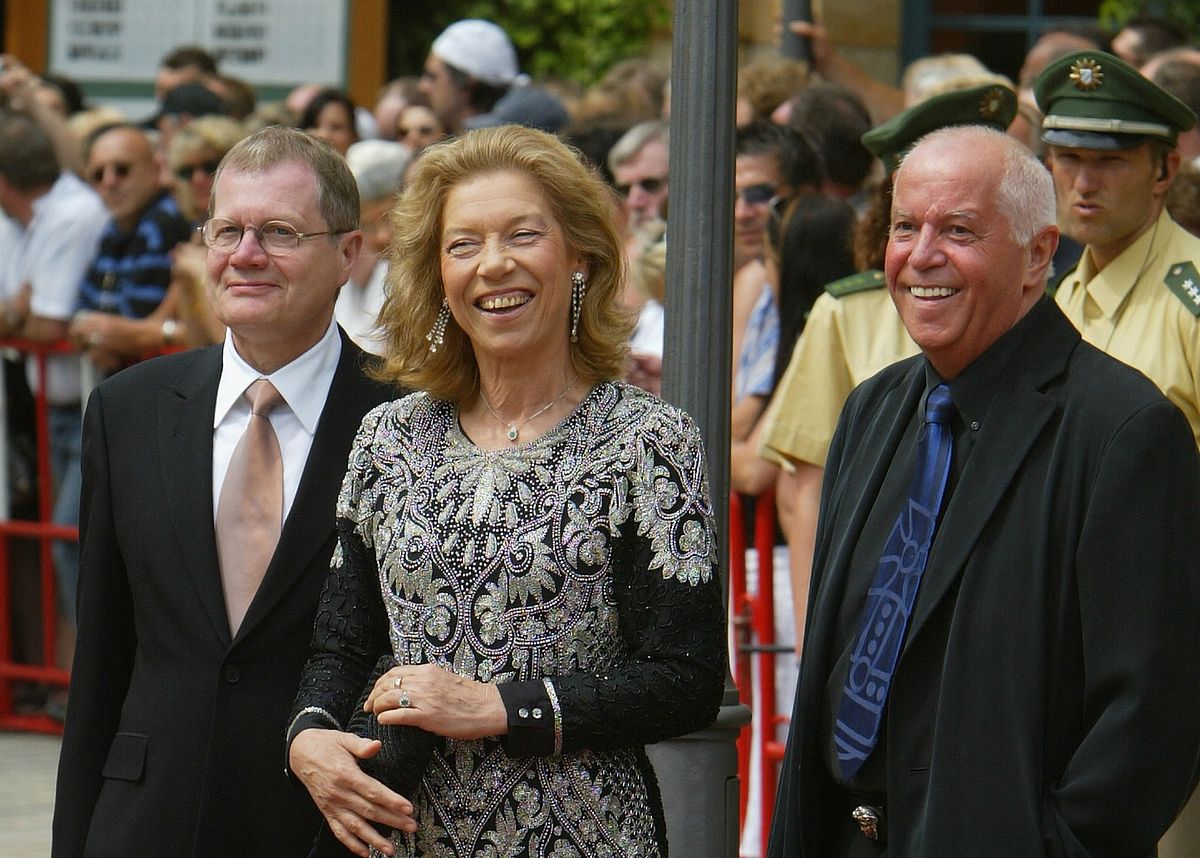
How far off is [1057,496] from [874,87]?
279 inches

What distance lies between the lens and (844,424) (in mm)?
3902

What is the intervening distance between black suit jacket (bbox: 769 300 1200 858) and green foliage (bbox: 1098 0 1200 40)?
7.65 meters

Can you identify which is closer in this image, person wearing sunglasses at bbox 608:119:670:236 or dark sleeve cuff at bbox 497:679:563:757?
dark sleeve cuff at bbox 497:679:563:757

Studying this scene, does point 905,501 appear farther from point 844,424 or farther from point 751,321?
point 751,321

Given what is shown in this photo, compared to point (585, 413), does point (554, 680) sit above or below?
below

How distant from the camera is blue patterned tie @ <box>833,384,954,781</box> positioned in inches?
135

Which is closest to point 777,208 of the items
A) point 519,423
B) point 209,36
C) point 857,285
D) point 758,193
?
point 758,193

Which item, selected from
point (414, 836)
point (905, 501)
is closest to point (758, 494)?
point (905, 501)

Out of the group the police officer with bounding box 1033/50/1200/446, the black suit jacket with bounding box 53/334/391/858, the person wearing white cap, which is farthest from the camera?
the person wearing white cap

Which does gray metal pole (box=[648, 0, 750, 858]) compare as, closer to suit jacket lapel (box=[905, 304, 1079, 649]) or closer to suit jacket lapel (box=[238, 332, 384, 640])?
suit jacket lapel (box=[238, 332, 384, 640])

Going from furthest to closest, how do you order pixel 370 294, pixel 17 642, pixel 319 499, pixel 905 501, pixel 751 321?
pixel 17 642 → pixel 370 294 → pixel 751 321 → pixel 319 499 → pixel 905 501

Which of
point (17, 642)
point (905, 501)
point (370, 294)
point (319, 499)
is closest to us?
point (905, 501)

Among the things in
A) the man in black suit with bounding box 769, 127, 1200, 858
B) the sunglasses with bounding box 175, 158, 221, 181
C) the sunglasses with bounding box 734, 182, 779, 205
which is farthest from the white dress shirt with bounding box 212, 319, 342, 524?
the sunglasses with bounding box 175, 158, 221, 181

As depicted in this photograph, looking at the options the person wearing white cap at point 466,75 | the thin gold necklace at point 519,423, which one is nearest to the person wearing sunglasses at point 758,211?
the thin gold necklace at point 519,423
